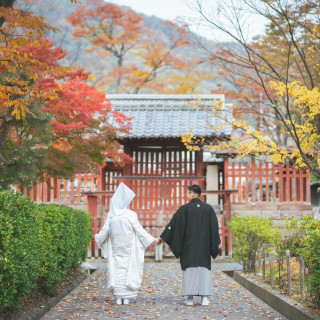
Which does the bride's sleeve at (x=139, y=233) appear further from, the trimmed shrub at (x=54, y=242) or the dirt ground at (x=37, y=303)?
the dirt ground at (x=37, y=303)

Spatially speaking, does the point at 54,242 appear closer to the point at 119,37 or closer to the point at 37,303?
the point at 37,303

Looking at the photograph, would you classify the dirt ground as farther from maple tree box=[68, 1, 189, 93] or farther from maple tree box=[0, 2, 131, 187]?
maple tree box=[68, 1, 189, 93]

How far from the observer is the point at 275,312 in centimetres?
727

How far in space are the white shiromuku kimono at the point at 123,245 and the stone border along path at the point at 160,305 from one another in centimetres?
35

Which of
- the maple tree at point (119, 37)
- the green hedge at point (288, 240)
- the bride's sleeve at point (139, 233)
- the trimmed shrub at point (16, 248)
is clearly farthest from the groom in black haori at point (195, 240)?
the maple tree at point (119, 37)

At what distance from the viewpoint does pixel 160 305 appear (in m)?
7.68

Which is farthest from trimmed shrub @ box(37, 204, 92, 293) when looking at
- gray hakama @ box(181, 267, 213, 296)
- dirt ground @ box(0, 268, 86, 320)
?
gray hakama @ box(181, 267, 213, 296)

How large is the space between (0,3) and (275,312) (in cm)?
598

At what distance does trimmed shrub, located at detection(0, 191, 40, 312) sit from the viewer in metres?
5.30

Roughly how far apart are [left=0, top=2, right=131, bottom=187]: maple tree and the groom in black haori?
2939 millimetres

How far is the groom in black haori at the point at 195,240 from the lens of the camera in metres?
7.78

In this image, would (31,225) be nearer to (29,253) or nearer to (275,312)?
(29,253)

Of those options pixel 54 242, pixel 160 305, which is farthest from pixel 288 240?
pixel 54 242

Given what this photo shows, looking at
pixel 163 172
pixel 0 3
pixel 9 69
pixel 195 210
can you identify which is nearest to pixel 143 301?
pixel 195 210
